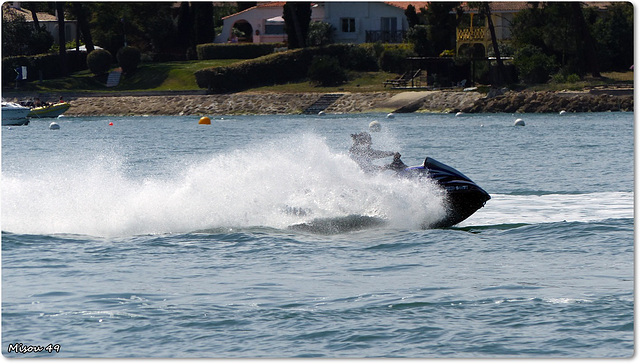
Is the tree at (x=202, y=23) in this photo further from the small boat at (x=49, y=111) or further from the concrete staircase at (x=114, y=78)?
the small boat at (x=49, y=111)

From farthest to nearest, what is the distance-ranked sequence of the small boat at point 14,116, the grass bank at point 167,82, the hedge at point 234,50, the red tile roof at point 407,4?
1. the hedge at point 234,50
2. the red tile roof at point 407,4
3. the grass bank at point 167,82
4. the small boat at point 14,116

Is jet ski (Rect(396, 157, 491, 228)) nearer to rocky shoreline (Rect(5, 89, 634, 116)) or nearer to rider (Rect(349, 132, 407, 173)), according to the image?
rider (Rect(349, 132, 407, 173))

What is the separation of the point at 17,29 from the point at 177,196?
61.4 metres

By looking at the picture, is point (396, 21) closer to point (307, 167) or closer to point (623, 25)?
point (623, 25)

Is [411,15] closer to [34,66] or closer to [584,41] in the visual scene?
[584,41]

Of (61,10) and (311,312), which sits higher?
(61,10)

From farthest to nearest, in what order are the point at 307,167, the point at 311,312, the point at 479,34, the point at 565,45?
the point at 479,34, the point at 565,45, the point at 307,167, the point at 311,312

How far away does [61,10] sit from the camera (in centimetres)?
7231

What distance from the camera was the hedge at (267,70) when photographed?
70312 mm

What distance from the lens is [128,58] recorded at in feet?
240

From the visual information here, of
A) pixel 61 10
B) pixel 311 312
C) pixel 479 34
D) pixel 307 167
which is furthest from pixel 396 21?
pixel 311 312

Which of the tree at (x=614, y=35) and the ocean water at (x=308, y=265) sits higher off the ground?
the tree at (x=614, y=35)

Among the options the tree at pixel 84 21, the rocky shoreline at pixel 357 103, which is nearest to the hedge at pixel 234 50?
the rocky shoreline at pixel 357 103

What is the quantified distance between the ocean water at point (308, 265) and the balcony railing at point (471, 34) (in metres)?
41.8
